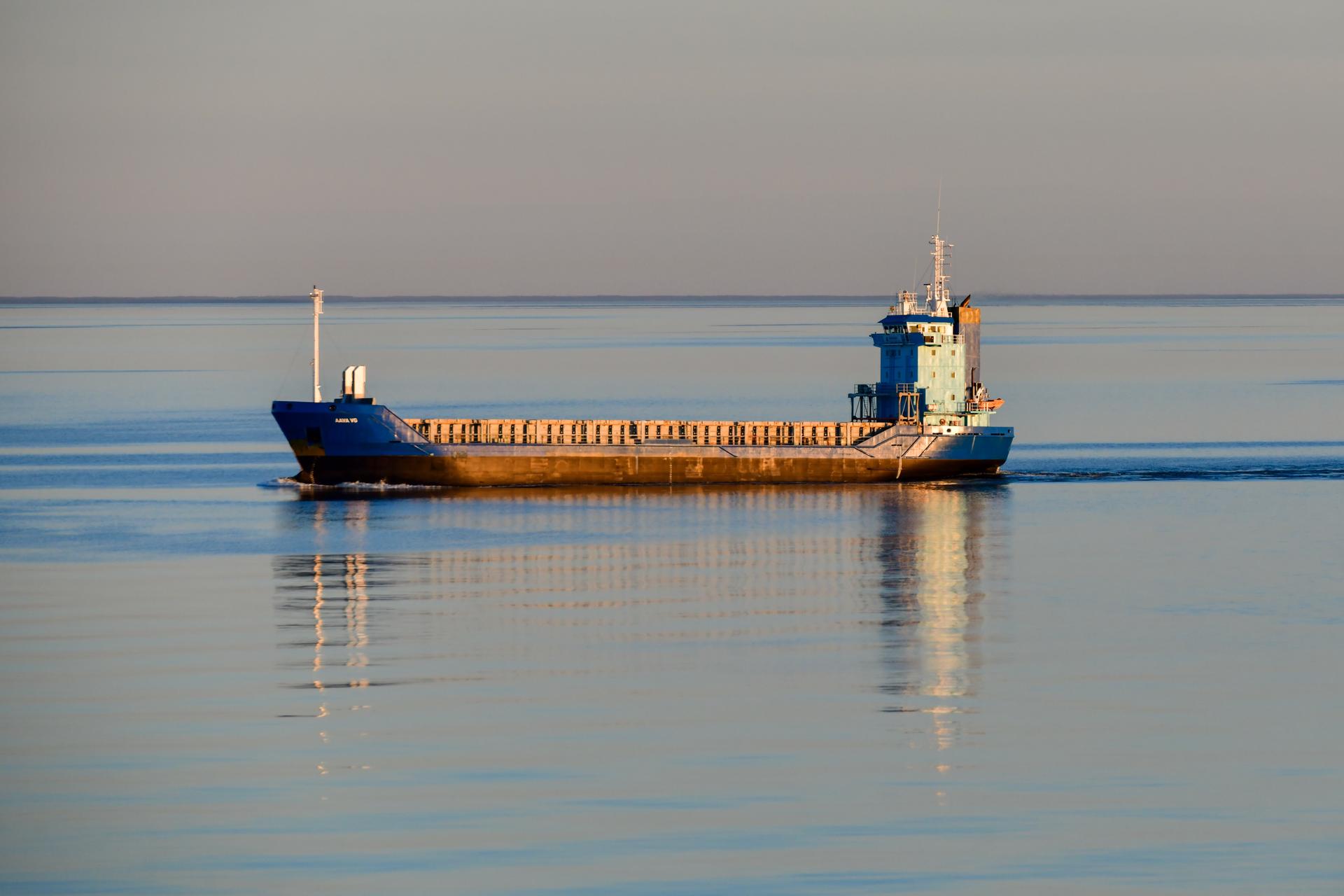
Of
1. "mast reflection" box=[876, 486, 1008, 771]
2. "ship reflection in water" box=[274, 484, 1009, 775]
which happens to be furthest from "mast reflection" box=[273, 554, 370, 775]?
"mast reflection" box=[876, 486, 1008, 771]

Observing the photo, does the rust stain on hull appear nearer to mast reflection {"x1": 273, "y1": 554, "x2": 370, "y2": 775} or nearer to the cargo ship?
the cargo ship

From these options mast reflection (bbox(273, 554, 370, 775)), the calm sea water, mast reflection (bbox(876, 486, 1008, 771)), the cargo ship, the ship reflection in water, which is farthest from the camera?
the cargo ship

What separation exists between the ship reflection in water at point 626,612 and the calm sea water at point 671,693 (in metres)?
0.17

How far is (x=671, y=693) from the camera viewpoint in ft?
125

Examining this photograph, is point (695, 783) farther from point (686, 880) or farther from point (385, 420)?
point (385, 420)

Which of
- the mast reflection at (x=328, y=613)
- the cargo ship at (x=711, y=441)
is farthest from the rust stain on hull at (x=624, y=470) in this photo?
the mast reflection at (x=328, y=613)

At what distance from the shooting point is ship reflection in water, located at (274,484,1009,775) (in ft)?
120

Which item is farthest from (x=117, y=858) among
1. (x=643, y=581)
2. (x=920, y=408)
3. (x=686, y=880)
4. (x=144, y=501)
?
(x=920, y=408)

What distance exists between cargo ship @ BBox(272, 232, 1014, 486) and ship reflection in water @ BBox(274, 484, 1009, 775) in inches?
125

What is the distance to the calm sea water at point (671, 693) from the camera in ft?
90.6

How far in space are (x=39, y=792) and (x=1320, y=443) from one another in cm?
8932

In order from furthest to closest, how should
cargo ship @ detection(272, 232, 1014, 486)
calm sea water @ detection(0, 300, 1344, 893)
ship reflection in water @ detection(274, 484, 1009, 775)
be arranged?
cargo ship @ detection(272, 232, 1014, 486), ship reflection in water @ detection(274, 484, 1009, 775), calm sea water @ detection(0, 300, 1344, 893)

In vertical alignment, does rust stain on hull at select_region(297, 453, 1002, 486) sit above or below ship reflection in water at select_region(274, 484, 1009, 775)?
above

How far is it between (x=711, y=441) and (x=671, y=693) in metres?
Answer: 44.3
